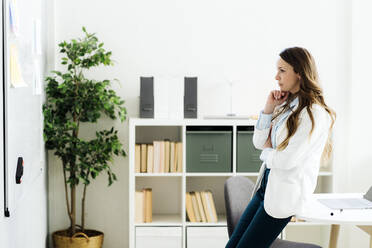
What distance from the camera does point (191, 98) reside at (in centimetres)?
381

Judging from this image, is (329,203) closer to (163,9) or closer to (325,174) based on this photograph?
(325,174)

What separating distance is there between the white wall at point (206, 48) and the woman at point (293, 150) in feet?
5.01

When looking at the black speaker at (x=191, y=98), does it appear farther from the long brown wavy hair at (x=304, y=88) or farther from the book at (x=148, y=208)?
the long brown wavy hair at (x=304, y=88)

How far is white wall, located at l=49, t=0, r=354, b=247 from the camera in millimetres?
3992

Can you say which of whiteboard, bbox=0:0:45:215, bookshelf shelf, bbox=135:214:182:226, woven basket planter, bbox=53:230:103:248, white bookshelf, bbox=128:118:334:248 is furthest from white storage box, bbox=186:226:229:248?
whiteboard, bbox=0:0:45:215

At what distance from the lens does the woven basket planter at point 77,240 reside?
3699mm

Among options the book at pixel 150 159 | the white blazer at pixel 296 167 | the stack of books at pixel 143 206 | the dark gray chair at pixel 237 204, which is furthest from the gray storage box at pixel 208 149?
the white blazer at pixel 296 167

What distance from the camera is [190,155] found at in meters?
3.73

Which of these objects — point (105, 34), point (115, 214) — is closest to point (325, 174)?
point (115, 214)

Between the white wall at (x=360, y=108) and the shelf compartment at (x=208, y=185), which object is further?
the shelf compartment at (x=208, y=185)

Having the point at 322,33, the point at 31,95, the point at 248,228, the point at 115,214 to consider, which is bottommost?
the point at 115,214

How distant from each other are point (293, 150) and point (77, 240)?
6.50 feet

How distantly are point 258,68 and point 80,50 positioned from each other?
1.41 metres

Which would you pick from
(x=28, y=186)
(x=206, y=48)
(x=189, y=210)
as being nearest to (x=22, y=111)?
(x=28, y=186)
